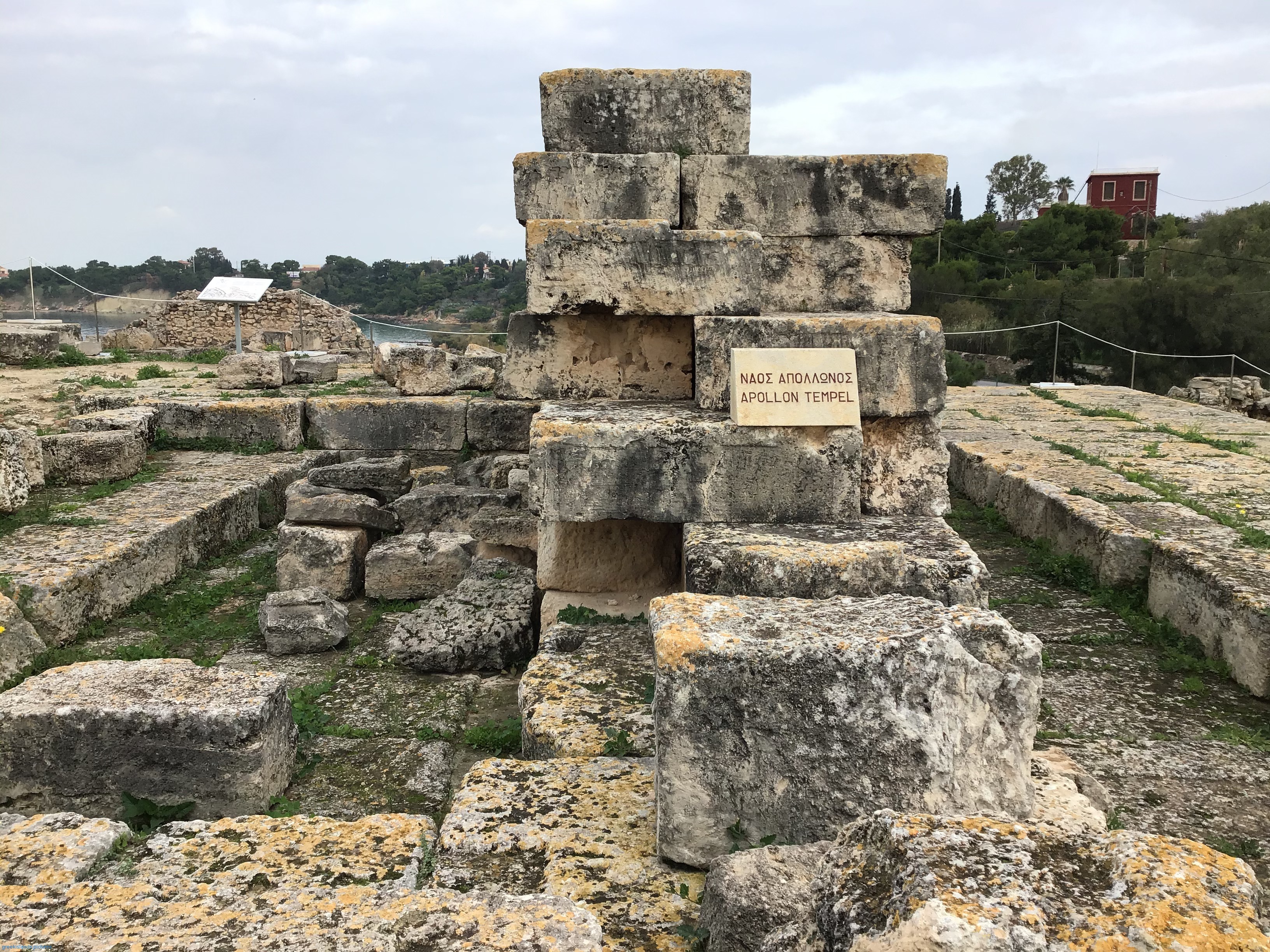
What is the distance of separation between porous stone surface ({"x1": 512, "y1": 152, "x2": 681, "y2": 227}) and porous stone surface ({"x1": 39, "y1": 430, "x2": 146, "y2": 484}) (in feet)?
13.2

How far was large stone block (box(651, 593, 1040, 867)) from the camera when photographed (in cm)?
249

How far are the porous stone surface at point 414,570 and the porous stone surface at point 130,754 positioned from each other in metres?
2.58

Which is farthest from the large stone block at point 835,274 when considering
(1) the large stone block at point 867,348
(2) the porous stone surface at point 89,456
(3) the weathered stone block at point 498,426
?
(2) the porous stone surface at point 89,456

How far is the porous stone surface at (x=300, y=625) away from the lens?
5.18 metres

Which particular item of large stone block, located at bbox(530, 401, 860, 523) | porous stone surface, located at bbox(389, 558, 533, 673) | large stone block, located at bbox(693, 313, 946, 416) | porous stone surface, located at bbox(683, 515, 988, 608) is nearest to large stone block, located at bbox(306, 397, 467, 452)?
porous stone surface, located at bbox(389, 558, 533, 673)

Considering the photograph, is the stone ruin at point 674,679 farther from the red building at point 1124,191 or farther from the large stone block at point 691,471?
the red building at point 1124,191

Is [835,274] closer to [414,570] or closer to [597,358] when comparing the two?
[597,358]

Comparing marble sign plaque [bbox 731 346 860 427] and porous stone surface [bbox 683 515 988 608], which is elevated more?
marble sign plaque [bbox 731 346 860 427]

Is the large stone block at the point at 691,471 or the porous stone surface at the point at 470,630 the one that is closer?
the large stone block at the point at 691,471

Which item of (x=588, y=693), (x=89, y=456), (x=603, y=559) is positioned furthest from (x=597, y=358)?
(x=89, y=456)

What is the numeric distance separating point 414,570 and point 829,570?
3.30 m

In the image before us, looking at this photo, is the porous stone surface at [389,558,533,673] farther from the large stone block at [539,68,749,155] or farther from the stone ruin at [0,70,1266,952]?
the large stone block at [539,68,749,155]

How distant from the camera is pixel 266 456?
889 centimetres

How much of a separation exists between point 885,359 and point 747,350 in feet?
2.21
